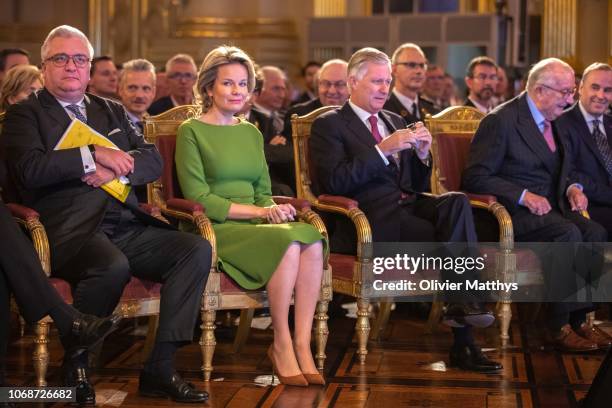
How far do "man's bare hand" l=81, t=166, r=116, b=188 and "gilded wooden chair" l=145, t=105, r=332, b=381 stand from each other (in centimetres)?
38

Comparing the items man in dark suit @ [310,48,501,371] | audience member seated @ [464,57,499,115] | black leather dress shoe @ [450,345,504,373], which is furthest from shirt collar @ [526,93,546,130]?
audience member seated @ [464,57,499,115]

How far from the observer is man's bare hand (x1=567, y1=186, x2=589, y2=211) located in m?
5.20

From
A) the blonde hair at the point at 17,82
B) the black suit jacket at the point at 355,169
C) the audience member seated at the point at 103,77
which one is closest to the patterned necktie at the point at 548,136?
the black suit jacket at the point at 355,169

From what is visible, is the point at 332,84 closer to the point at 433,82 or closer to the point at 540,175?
the point at 540,175

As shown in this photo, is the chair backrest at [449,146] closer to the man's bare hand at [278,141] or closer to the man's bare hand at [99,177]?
the man's bare hand at [278,141]

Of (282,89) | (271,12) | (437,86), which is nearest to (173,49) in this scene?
(271,12)

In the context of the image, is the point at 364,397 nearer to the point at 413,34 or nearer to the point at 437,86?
the point at 437,86

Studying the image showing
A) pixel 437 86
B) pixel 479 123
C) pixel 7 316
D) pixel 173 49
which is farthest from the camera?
pixel 173 49

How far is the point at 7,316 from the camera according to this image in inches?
149

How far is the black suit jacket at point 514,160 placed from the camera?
5.16 meters

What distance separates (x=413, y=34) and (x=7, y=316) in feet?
26.0

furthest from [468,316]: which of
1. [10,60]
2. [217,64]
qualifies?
[10,60]

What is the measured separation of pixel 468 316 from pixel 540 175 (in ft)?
3.42

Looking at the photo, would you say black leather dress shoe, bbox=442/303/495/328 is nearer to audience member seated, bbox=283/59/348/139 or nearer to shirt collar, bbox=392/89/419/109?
audience member seated, bbox=283/59/348/139
